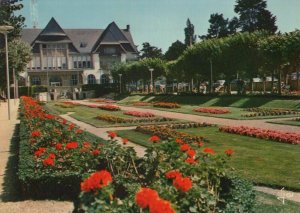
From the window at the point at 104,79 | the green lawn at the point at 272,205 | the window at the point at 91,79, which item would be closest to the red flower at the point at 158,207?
the green lawn at the point at 272,205

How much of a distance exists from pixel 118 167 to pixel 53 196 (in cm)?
165

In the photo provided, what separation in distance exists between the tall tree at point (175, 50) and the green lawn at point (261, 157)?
288 ft

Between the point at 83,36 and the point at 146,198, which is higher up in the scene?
the point at 83,36

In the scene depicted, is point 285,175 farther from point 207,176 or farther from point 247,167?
point 207,176

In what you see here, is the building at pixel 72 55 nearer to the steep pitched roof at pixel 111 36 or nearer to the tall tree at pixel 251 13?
the steep pitched roof at pixel 111 36

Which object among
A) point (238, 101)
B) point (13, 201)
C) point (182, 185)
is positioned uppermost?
point (182, 185)

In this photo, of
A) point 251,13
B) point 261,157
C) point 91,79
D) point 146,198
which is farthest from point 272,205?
point 91,79

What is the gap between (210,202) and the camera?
5.74 metres

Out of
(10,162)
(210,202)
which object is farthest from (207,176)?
(10,162)

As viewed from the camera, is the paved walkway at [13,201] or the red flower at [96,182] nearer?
the red flower at [96,182]

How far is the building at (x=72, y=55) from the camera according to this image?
86.9 metres

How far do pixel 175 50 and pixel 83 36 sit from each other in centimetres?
2464

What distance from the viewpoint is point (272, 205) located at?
776cm

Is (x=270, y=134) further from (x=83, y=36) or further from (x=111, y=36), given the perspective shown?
(x=83, y=36)
